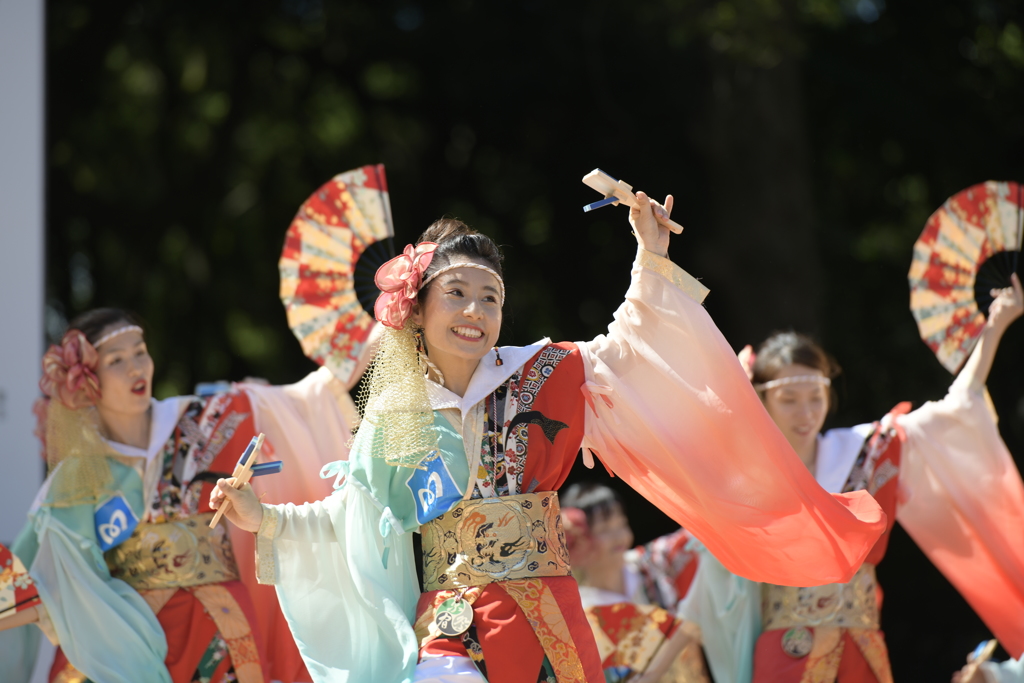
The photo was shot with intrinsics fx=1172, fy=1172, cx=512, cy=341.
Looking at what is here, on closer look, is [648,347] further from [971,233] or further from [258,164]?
[258,164]

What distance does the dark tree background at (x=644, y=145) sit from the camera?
5520mm

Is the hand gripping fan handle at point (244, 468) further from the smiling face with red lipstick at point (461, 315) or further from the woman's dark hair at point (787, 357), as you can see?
the woman's dark hair at point (787, 357)

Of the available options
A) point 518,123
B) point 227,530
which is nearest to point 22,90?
point 227,530

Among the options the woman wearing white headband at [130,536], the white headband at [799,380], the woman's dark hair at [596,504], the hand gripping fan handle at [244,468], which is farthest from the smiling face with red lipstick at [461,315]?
the woman's dark hair at [596,504]

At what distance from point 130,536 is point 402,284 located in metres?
1.26

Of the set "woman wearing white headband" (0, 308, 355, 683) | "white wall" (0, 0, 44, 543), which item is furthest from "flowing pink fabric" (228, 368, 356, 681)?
"white wall" (0, 0, 44, 543)

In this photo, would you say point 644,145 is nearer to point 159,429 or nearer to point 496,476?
point 159,429

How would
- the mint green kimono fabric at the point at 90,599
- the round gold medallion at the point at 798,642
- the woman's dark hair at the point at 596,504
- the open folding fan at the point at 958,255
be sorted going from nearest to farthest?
the mint green kimono fabric at the point at 90,599, the round gold medallion at the point at 798,642, the open folding fan at the point at 958,255, the woman's dark hair at the point at 596,504

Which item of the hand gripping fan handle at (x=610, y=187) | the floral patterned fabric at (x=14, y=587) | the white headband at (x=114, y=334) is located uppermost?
the hand gripping fan handle at (x=610, y=187)

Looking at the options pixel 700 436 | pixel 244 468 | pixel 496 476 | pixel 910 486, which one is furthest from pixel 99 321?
pixel 910 486

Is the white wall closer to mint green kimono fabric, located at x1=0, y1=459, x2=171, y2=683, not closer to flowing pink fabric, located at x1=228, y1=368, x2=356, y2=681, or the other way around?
mint green kimono fabric, located at x1=0, y1=459, x2=171, y2=683

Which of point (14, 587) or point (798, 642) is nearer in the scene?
point (14, 587)

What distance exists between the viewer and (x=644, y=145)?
5.69 m

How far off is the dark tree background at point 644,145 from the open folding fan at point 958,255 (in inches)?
65.0
